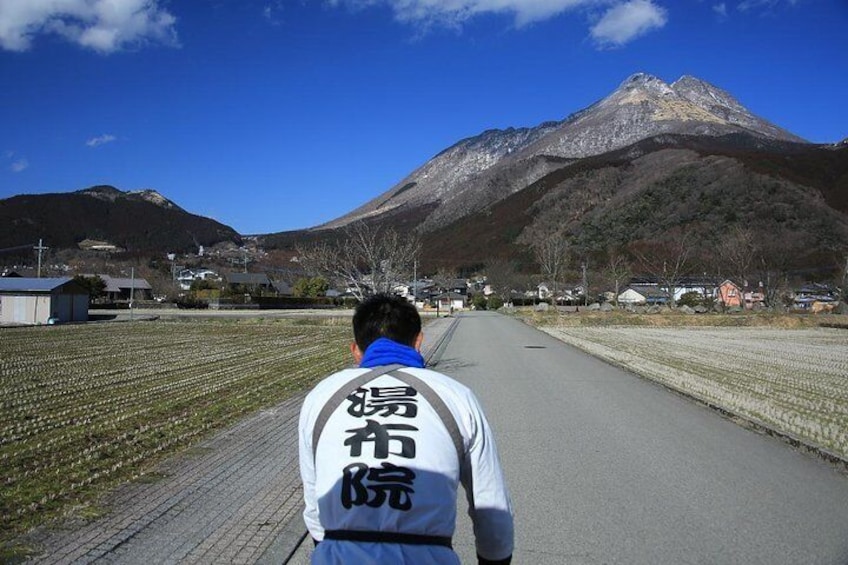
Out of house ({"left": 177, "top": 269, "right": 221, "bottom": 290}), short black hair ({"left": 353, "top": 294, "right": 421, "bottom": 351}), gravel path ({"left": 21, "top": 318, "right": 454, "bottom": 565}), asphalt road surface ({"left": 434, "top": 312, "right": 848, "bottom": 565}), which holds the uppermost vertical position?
house ({"left": 177, "top": 269, "right": 221, "bottom": 290})

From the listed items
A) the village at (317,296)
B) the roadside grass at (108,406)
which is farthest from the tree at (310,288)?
the roadside grass at (108,406)

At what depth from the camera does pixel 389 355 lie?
8.27 ft

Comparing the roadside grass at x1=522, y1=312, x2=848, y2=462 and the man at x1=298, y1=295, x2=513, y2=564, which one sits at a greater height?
the man at x1=298, y1=295, x2=513, y2=564

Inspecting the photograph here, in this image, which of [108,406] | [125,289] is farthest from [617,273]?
[108,406]

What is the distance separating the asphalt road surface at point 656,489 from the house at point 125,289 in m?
91.7

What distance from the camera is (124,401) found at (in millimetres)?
10859

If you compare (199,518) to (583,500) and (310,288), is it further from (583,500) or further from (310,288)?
(310,288)

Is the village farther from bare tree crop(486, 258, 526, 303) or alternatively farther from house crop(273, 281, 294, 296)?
bare tree crop(486, 258, 526, 303)

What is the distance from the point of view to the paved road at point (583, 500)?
4.42 meters

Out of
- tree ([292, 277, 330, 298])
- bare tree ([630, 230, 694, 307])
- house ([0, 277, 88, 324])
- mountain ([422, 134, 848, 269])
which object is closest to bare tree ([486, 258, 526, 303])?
bare tree ([630, 230, 694, 307])

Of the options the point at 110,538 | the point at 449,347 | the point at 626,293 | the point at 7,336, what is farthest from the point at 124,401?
the point at 626,293

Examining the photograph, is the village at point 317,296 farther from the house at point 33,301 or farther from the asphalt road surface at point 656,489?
the asphalt road surface at point 656,489

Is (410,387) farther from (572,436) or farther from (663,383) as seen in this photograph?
(663,383)

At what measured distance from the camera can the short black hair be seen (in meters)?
2.68
